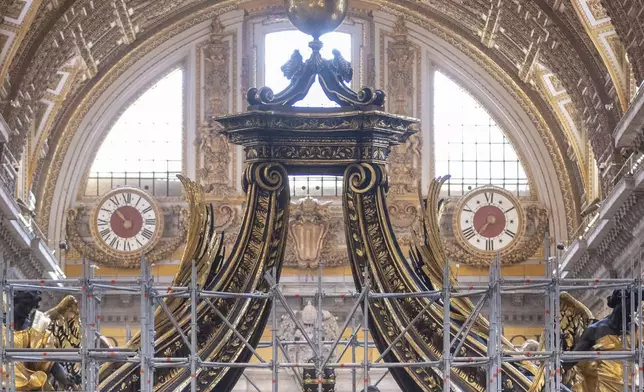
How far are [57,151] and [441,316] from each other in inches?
1003

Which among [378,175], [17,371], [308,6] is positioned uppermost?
[308,6]

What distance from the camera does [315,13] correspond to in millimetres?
24094

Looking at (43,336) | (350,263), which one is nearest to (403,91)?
(43,336)

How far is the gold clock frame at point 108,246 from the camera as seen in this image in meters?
48.1

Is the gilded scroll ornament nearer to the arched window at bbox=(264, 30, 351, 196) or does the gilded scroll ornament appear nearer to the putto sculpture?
the arched window at bbox=(264, 30, 351, 196)

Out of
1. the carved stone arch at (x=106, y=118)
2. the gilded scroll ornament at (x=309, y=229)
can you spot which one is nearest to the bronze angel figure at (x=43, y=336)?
the gilded scroll ornament at (x=309, y=229)

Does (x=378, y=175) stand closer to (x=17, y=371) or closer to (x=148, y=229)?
(x=17, y=371)

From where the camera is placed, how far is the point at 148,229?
48312 millimetres

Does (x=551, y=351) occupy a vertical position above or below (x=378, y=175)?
below

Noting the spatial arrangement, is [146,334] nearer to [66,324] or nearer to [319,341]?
[319,341]

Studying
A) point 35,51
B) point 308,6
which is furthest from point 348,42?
point 308,6

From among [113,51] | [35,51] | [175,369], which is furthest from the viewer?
[113,51]

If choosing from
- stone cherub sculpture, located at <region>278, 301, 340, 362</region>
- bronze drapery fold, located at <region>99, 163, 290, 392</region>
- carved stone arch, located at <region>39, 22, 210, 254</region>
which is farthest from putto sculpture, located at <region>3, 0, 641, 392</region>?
carved stone arch, located at <region>39, 22, 210, 254</region>

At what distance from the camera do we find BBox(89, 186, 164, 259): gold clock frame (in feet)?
158
